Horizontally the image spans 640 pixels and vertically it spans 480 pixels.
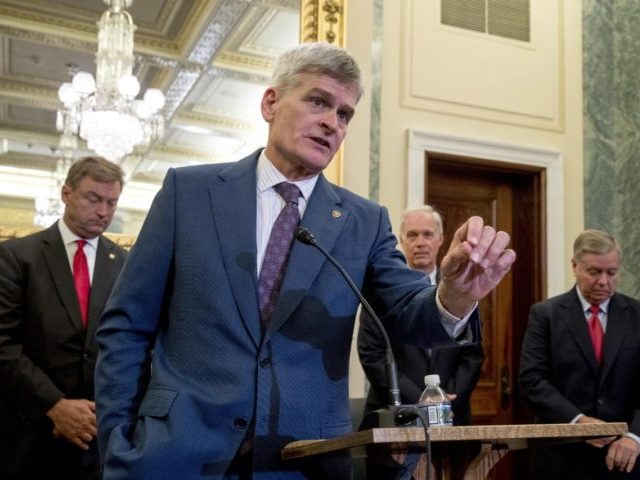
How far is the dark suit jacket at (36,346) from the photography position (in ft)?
8.53

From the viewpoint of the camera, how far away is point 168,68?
4.33m

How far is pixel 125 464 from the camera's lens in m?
1.44

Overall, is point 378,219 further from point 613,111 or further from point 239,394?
point 613,111

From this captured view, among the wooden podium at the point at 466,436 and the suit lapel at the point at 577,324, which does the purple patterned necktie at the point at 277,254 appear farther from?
the suit lapel at the point at 577,324

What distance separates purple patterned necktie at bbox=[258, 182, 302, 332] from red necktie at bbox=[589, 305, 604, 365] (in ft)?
7.33

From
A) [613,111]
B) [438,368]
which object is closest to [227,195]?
[438,368]

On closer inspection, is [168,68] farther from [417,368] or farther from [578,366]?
[578,366]

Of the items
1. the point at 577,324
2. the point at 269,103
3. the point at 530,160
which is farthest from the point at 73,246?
the point at 530,160

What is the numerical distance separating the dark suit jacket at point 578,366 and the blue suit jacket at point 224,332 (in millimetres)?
1938

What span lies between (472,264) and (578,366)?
224 centimetres

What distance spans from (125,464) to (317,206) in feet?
2.15

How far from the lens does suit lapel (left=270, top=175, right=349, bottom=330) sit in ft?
5.05

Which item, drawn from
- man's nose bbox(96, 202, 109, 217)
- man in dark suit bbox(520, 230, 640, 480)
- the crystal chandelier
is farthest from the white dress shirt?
man in dark suit bbox(520, 230, 640, 480)

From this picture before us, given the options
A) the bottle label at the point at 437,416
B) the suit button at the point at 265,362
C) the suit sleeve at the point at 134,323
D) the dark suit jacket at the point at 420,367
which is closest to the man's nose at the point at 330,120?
the suit sleeve at the point at 134,323
